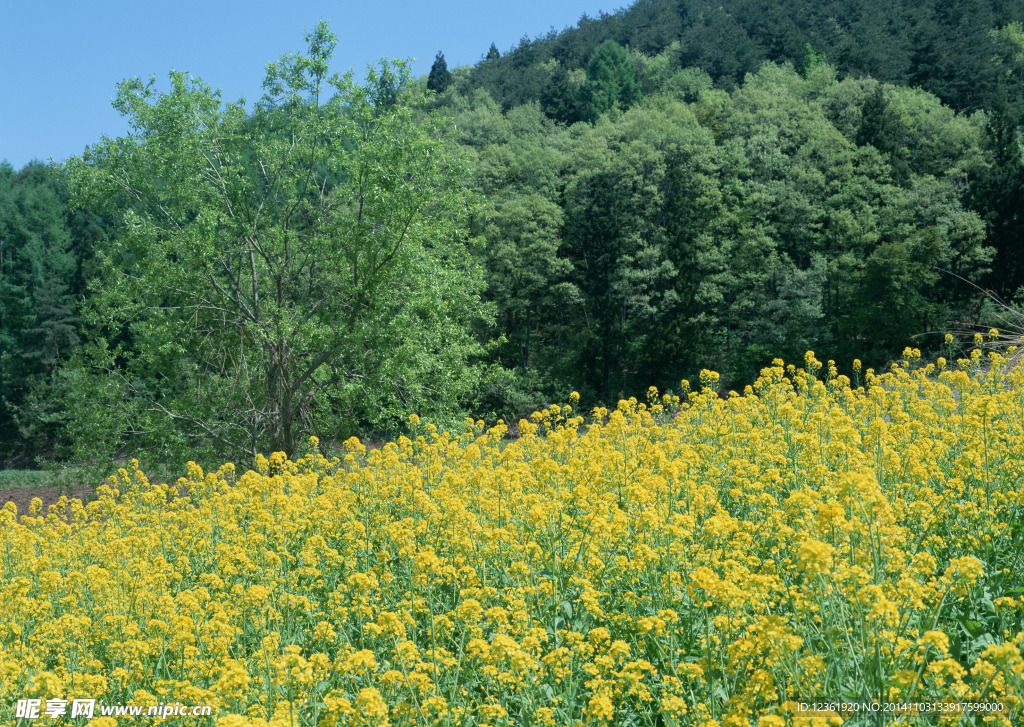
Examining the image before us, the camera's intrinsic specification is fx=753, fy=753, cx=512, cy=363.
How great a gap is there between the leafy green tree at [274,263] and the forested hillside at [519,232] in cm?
8

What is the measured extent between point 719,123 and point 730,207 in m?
14.7

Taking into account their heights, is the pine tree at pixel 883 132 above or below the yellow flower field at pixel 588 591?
above

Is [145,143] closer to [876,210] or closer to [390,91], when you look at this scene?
[390,91]

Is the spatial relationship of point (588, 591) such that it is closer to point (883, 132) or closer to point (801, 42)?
point (883, 132)

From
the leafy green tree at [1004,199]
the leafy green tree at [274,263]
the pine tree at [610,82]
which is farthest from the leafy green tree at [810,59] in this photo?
the leafy green tree at [274,263]

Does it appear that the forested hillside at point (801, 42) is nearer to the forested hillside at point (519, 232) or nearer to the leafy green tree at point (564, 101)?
the forested hillside at point (519, 232)

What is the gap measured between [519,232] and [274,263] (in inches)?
1302

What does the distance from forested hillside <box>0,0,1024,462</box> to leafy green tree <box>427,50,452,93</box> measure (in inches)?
35.2

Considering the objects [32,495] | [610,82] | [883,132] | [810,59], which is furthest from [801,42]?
[32,495]

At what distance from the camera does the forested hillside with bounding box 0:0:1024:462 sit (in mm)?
16703

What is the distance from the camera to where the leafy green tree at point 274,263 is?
16234 millimetres

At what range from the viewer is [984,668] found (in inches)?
129

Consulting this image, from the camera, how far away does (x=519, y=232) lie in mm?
49625

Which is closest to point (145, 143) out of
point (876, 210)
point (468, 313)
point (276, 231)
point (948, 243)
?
point (276, 231)
